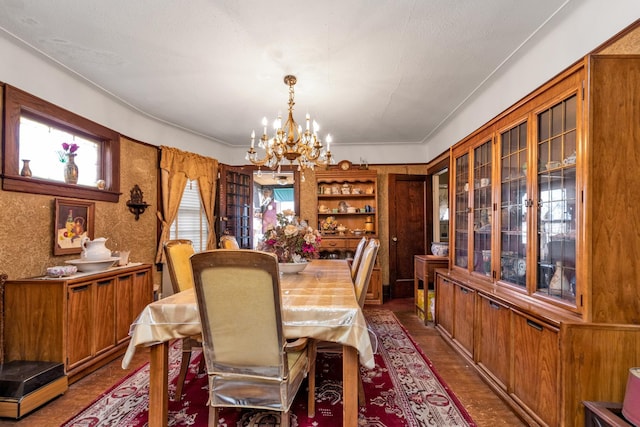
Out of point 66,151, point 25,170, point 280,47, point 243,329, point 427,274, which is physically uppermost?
point 280,47

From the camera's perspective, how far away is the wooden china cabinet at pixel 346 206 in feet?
17.3

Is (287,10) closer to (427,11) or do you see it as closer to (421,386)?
(427,11)

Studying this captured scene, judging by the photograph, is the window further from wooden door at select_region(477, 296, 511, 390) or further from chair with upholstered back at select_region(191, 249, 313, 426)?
wooden door at select_region(477, 296, 511, 390)

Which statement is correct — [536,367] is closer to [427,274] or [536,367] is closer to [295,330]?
[295,330]

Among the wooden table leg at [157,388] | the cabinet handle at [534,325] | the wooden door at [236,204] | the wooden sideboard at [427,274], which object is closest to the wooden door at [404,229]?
the wooden sideboard at [427,274]

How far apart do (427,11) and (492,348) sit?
248cm

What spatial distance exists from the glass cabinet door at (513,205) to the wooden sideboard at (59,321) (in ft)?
11.3

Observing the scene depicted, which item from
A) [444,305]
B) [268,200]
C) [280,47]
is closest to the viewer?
[280,47]

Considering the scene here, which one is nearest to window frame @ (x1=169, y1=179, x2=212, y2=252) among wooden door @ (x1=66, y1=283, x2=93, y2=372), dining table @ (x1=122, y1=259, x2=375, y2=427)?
wooden door @ (x1=66, y1=283, x2=93, y2=372)

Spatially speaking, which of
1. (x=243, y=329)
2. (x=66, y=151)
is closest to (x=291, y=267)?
A: (x=243, y=329)

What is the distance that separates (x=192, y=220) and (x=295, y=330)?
3.61m

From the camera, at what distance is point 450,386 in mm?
2398

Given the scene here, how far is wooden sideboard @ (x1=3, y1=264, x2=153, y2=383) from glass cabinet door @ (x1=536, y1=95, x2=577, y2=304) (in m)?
3.47

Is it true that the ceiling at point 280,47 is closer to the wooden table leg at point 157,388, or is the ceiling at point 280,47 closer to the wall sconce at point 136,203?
the wall sconce at point 136,203
